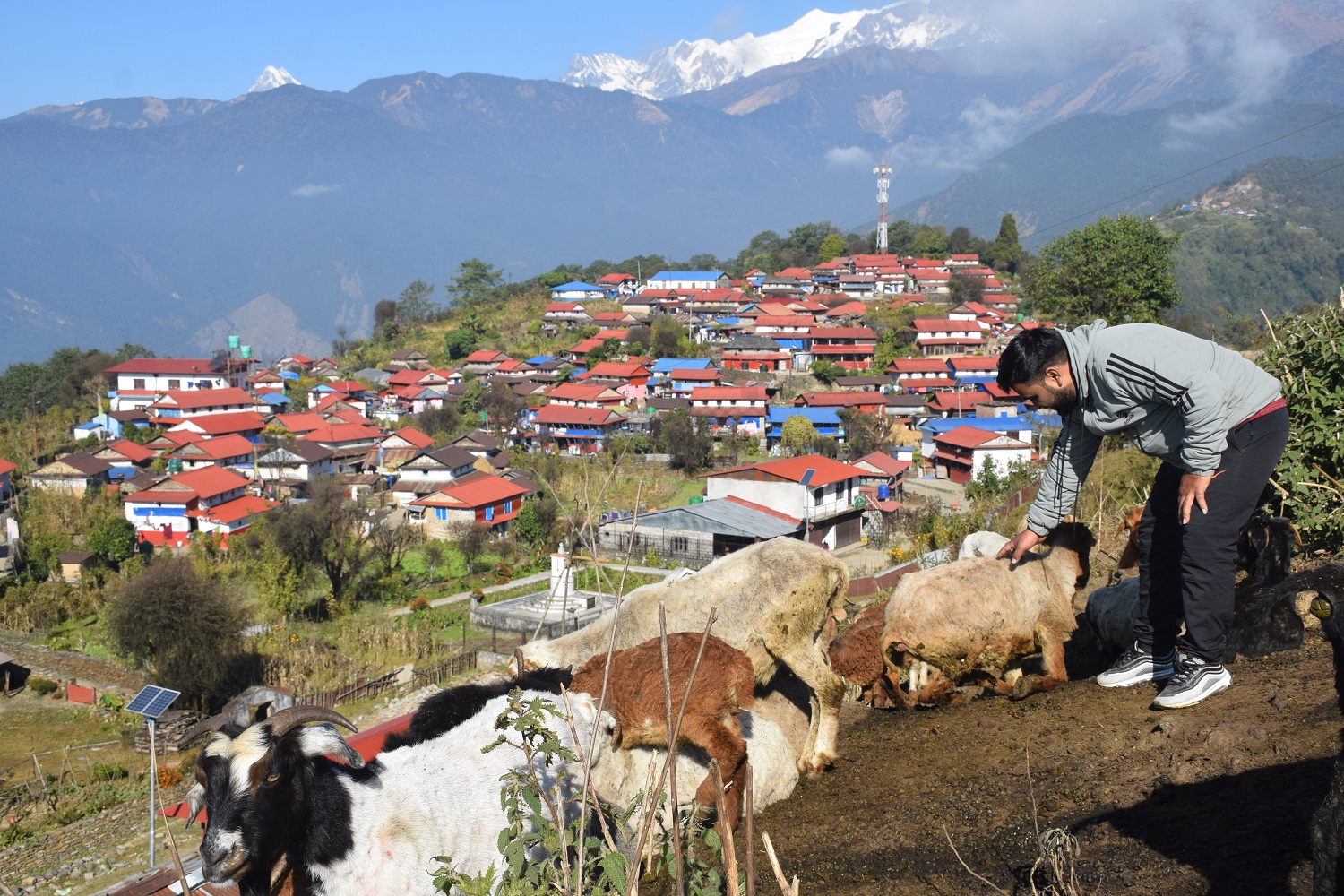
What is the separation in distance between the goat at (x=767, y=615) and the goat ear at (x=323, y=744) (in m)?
2.02

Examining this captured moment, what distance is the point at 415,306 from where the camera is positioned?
9138 cm

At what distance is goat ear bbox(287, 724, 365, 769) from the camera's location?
321cm

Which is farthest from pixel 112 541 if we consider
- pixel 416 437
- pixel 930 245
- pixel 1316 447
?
pixel 930 245

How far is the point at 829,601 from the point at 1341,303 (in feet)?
13.4

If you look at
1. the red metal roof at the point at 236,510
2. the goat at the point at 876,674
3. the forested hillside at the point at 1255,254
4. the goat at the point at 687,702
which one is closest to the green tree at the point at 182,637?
the red metal roof at the point at 236,510

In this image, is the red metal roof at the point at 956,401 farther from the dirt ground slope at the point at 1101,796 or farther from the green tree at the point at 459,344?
the dirt ground slope at the point at 1101,796

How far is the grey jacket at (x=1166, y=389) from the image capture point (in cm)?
390

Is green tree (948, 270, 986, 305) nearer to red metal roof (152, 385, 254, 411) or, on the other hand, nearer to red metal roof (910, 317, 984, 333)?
red metal roof (910, 317, 984, 333)

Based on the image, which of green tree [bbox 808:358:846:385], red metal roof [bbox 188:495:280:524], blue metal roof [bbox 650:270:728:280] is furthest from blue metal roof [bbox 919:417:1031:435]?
blue metal roof [bbox 650:270:728:280]

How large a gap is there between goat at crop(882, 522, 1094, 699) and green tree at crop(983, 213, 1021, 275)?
90.6m

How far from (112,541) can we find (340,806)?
36.2 m

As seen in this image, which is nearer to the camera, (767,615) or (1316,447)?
(767,615)

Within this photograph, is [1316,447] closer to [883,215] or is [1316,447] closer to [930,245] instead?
[930,245]

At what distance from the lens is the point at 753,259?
101562mm
